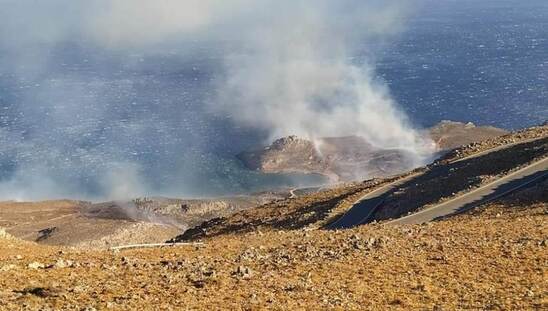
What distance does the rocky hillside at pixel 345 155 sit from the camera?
134 m

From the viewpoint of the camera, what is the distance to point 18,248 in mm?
25578

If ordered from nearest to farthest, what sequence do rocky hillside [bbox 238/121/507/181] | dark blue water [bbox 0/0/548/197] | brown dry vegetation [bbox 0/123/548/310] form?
brown dry vegetation [bbox 0/123/548/310], dark blue water [bbox 0/0/548/197], rocky hillside [bbox 238/121/507/181]

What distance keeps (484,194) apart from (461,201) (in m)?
2.01

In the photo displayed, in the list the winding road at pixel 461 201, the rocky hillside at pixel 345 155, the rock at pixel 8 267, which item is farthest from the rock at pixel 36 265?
the rocky hillside at pixel 345 155

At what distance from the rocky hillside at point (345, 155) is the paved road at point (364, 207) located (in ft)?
229

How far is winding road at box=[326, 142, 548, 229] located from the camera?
4188 cm

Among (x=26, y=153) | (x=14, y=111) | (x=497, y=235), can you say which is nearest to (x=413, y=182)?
(x=497, y=235)

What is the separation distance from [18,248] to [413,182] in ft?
138

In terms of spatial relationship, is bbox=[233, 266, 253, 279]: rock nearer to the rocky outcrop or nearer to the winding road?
the winding road

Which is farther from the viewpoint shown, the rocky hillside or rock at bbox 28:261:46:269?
the rocky hillside

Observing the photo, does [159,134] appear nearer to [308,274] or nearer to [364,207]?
[364,207]

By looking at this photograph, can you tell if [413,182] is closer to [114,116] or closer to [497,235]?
→ [497,235]

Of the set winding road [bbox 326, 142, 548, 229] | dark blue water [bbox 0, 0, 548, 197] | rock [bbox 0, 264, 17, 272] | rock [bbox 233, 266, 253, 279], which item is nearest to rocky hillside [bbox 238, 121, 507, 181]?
dark blue water [bbox 0, 0, 548, 197]

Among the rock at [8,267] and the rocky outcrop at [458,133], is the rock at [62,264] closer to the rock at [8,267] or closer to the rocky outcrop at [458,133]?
the rock at [8,267]
